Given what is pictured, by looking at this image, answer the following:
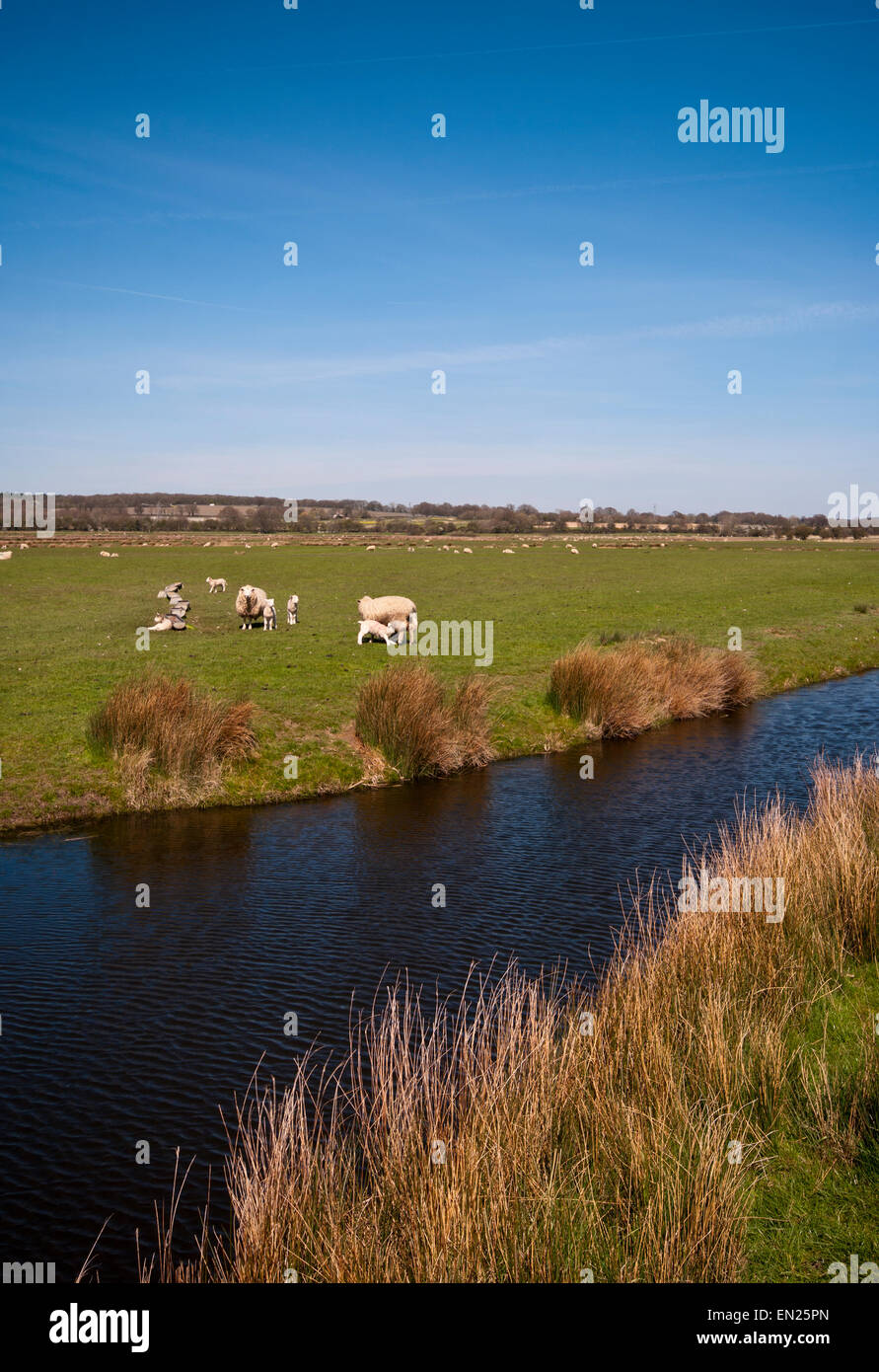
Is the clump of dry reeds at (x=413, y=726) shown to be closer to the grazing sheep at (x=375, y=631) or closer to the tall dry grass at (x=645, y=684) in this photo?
the tall dry grass at (x=645, y=684)

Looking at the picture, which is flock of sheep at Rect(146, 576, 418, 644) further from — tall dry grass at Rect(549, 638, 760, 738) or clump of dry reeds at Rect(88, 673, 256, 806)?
clump of dry reeds at Rect(88, 673, 256, 806)

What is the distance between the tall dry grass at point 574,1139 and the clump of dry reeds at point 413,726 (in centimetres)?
1092

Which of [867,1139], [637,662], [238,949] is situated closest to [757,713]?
[637,662]

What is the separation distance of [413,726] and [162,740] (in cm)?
498

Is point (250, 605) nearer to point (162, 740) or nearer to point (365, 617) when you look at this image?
point (365, 617)

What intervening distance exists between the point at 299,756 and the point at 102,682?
22.6ft

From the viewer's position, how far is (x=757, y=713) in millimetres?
27234

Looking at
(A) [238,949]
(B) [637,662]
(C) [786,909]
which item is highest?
(B) [637,662]

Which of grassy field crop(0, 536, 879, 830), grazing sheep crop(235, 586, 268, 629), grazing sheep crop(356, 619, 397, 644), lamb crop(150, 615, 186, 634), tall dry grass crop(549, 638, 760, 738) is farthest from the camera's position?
grazing sheep crop(235, 586, 268, 629)

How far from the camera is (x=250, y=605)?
36.3 meters

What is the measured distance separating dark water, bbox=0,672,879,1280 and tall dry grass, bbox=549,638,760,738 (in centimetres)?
256

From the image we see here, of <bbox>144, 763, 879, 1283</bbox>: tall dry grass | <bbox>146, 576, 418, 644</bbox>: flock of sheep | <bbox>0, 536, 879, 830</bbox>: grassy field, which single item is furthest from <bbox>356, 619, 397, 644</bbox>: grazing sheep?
<bbox>144, 763, 879, 1283</bbox>: tall dry grass

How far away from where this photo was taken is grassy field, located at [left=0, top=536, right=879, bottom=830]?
19.5 metres
